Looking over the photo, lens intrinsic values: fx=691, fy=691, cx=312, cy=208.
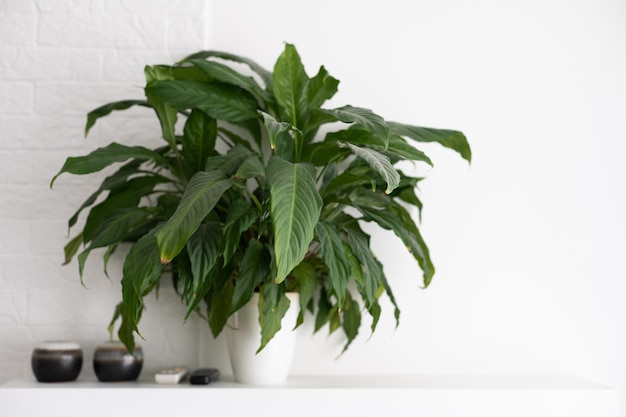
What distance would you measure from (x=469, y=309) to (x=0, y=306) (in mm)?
1353

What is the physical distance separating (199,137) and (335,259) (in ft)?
1.58

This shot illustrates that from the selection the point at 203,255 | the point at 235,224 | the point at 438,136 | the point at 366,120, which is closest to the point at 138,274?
the point at 203,255

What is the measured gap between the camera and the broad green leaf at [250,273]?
1.63 meters

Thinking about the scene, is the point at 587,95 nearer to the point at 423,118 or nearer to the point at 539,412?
the point at 423,118

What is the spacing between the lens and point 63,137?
2018 millimetres

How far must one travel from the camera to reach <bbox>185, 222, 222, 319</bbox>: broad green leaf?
5.01 ft

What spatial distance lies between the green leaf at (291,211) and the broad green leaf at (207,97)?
0.31 meters

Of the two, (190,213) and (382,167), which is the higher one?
(382,167)

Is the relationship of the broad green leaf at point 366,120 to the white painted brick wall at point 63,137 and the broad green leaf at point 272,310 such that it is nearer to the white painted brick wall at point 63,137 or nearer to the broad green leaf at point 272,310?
the broad green leaf at point 272,310

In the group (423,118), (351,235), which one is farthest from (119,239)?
(423,118)

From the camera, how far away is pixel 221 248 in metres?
1.58

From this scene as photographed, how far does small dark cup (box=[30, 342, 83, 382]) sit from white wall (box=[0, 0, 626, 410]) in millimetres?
176

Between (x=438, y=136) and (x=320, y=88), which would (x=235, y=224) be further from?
(x=438, y=136)

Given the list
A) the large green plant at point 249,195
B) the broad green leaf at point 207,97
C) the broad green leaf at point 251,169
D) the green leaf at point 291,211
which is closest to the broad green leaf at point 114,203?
the large green plant at point 249,195
